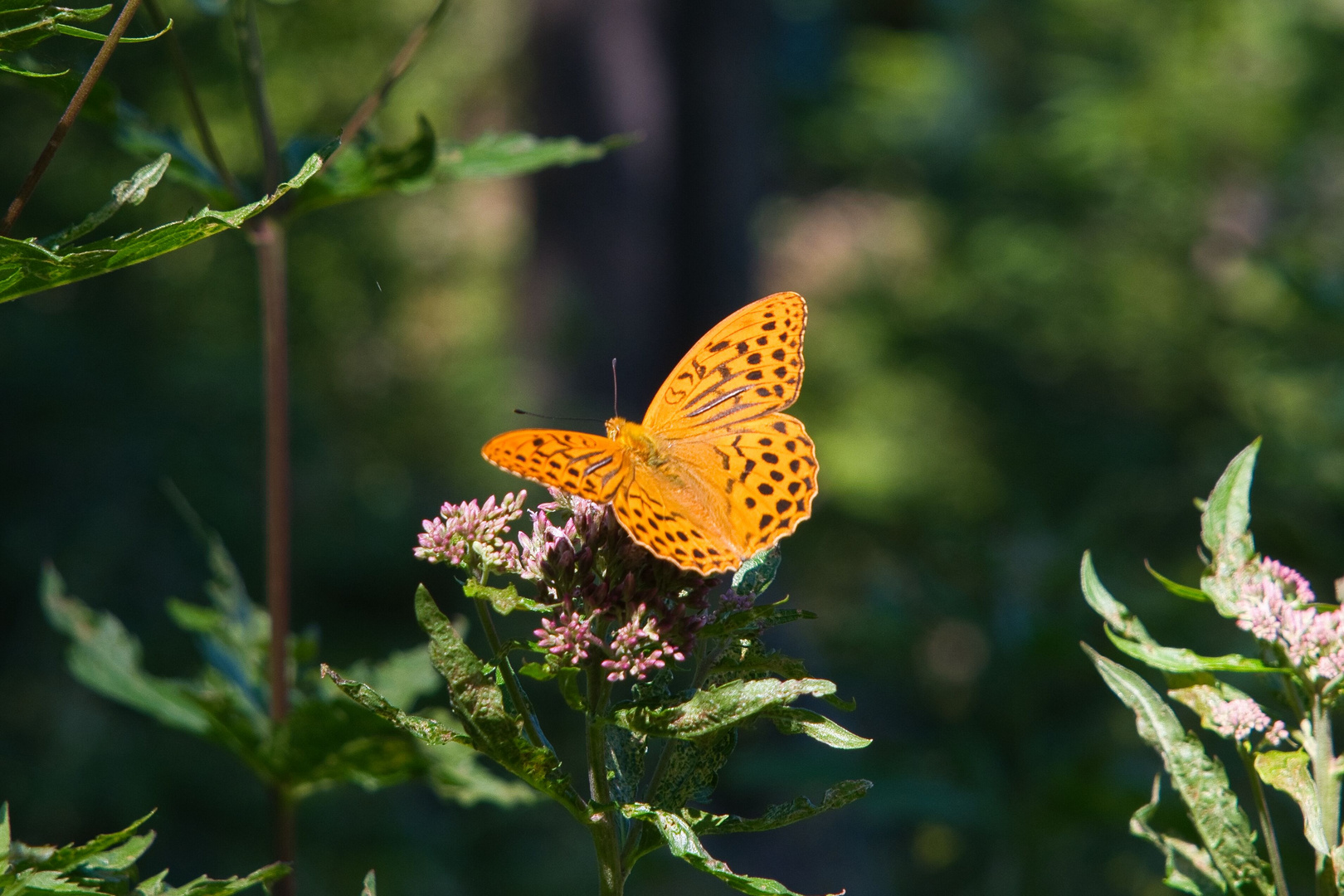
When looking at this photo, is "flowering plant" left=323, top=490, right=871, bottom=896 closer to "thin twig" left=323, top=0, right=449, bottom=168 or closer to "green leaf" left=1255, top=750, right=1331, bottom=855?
"green leaf" left=1255, top=750, right=1331, bottom=855

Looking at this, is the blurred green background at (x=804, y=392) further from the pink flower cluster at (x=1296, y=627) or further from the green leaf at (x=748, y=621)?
the pink flower cluster at (x=1296, y=627)

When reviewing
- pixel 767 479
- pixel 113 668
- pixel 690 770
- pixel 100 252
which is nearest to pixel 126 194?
pixel 100 252

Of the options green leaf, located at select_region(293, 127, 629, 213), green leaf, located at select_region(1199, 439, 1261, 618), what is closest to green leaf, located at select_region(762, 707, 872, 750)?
green leaf, located at select_region(1199, 439, 1261, 618)

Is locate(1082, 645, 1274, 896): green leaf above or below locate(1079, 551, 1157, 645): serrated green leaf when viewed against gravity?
below

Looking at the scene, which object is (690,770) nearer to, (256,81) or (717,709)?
(717,709)

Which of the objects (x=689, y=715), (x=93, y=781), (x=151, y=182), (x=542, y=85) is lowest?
(x=93, y=781)

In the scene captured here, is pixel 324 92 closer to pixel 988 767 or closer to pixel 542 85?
pixel 542 85

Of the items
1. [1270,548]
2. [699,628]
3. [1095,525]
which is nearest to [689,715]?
[699,628]
